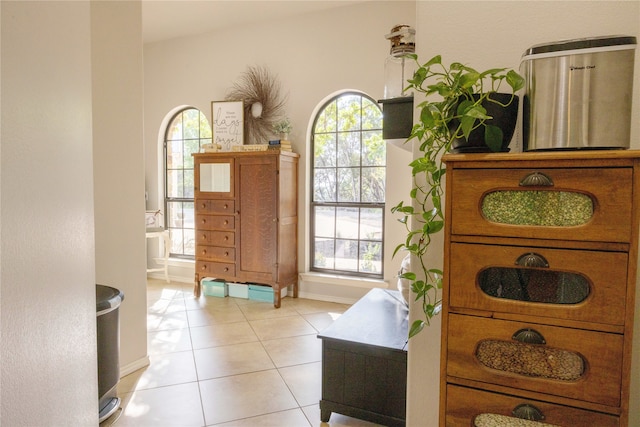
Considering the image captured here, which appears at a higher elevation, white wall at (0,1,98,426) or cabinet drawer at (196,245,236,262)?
white wall at (0,1,98,426)

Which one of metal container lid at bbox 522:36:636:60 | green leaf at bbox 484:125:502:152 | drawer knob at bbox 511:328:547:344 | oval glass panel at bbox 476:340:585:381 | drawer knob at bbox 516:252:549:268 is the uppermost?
metal container lid at bbox 522:36:636:60

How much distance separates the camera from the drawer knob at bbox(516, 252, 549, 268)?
3.00 ft

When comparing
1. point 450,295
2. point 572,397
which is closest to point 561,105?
point 450,295

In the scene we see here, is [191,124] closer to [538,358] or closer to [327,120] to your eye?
[327,120]

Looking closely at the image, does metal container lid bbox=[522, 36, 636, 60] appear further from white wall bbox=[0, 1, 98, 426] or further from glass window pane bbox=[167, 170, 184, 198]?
glass window pane bbox=[167, 170, 184, 198]

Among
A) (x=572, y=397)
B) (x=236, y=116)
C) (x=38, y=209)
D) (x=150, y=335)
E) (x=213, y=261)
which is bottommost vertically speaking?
(x=150, y=335)

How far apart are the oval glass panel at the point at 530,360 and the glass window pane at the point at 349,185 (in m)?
3.53

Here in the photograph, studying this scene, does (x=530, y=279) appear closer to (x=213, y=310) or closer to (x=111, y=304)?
(x=111, y=304)

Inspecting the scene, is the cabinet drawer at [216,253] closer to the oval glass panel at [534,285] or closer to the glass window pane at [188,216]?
the glass window pane at [188,216]

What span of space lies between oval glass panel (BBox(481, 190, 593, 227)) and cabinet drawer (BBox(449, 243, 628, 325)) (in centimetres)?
7

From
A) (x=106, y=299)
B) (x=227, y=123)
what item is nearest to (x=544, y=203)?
(x=106, y=299)

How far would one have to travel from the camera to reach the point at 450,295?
994 millimetres

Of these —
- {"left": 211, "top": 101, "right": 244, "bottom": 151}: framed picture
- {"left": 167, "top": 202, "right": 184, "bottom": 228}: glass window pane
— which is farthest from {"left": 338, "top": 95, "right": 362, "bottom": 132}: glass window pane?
{"left": 167, "top": 202, "right": 184, "bottom": 228}: glass window pane

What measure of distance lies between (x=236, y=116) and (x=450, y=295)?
13.8ft
